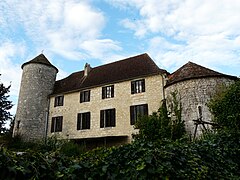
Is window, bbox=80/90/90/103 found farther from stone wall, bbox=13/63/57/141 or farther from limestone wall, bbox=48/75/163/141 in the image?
stone wall, bbox=13/63/57/141

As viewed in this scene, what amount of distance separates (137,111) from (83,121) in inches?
203

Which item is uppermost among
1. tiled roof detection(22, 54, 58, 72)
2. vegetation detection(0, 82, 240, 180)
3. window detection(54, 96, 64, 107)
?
tiled roof detection(22, 54, 58, 72)

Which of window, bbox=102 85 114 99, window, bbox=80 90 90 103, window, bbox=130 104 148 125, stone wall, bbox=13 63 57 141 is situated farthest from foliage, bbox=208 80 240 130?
stone wall, bbox=13 63 57 141

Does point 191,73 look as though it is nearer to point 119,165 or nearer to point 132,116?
point 132,116

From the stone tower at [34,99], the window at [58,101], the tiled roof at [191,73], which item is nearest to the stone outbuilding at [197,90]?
the tiled roof at [191,73]

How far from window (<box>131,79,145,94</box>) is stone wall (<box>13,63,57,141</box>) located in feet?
29.9

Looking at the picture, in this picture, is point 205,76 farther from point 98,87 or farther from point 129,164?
point 129,164

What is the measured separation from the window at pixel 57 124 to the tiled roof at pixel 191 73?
1062 centimetres

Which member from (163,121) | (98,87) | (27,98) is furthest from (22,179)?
(27,98)

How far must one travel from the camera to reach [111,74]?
21.0 meters

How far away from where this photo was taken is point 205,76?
1530 cm

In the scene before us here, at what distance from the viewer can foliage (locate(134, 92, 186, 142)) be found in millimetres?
14531

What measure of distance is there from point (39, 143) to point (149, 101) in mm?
10459

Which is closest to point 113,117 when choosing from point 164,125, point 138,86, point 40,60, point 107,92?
point 107,92
